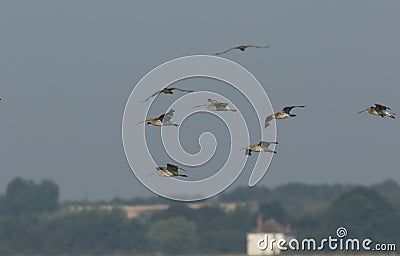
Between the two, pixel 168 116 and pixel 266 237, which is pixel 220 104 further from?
pixel 266 237

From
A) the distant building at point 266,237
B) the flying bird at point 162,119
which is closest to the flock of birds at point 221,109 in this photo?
the flying bird at point 162,119

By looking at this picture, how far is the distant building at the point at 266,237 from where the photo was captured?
99.9m

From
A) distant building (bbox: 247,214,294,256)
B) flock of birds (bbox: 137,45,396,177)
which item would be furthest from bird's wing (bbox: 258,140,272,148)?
distant building (bbox: 247,214,294,256)

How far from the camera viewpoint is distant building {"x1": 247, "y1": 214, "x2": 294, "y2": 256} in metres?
99.9

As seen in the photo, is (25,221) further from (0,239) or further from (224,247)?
(224,247)

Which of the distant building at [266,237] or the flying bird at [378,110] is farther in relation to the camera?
the distant building at [266,237]

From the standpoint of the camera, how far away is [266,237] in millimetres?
106812

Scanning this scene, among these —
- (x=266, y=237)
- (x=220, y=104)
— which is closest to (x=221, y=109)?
(x=220, y=104)

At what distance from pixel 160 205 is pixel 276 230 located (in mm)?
19666

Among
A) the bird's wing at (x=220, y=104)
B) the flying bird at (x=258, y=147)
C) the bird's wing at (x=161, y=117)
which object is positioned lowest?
the flying bird at (x=258, y=147)

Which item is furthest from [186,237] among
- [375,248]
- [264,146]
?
[264,146]

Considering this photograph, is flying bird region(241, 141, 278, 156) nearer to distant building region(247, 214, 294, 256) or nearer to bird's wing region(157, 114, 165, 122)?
bird's wing region(157, 114, 165, 122)

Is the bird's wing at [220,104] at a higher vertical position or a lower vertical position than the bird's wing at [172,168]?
higher

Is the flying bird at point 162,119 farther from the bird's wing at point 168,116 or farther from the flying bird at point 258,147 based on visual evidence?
the flying bird at point 258,147
